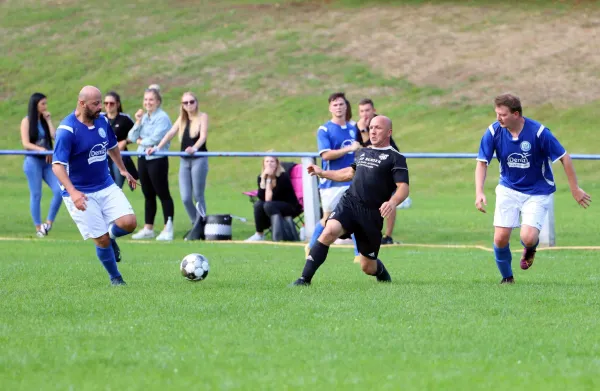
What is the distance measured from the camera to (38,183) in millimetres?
17766

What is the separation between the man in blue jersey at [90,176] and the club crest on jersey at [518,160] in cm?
354

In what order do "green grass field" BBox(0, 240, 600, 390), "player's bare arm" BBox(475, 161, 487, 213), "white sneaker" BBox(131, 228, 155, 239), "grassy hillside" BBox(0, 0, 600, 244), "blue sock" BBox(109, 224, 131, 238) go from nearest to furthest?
"green grass field" BBox(0, 240, 600, 390)
"player's bare arm" BBox(475, 161, 487, 213)
"blue sock" BBox(109, 224, 131, 238)
"white sneaker" BBox(131, 228, 155, 239)
"grassy hillside" BBox(0, 0, 600, 244)

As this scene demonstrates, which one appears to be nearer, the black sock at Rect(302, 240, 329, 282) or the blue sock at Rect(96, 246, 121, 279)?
the black sock at Rect(302, 240, 329, 282)

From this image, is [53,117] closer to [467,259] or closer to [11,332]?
[467,259]

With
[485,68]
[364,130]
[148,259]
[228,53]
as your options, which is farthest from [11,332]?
[228,53]

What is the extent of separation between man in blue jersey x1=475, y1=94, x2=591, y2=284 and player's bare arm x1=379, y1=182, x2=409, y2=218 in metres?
0.67

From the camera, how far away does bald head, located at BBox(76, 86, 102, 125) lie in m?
10.5

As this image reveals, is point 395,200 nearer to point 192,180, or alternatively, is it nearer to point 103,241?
point 103,241

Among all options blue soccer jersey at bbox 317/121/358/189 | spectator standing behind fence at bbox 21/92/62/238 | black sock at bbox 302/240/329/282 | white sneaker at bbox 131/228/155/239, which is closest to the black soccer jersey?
black sock at bbox 302/240/329/282

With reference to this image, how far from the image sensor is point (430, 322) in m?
8.32

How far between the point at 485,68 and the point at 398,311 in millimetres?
32908

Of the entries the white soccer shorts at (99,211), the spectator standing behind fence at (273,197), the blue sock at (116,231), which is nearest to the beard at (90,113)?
the white soccer shorts at (99,211)

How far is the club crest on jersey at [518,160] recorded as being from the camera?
1063 centimetres

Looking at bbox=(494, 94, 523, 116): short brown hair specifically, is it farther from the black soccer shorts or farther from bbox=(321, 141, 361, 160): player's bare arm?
bbox=(321, 141, 361, 160): player's bare arm
